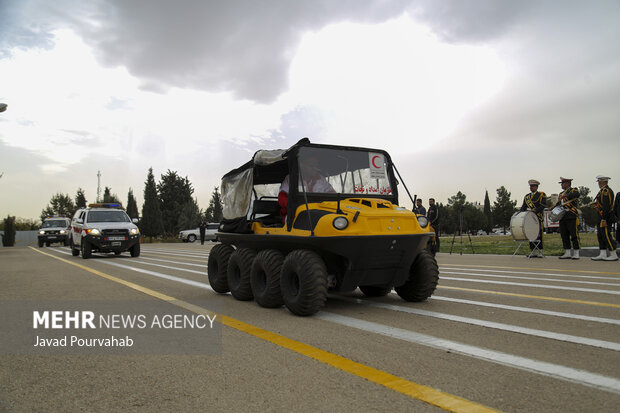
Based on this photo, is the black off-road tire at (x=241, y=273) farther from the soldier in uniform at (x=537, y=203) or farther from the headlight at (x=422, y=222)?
the soldier in uniform at (x=537, y=203)

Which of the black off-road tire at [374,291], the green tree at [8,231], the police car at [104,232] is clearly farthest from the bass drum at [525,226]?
the green tree at [8,231]

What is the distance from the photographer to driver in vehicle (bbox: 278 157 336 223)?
633 cm

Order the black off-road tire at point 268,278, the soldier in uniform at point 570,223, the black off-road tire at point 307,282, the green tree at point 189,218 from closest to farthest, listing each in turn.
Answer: the black off-road tire at point 307,282
the black off-road tire at point 268,278
the soldier in uniform at point 570,223
the green tree at point 189,218

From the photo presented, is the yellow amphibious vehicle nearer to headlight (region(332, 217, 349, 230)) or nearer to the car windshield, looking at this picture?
headlight (region(332, 217, 349, 230))

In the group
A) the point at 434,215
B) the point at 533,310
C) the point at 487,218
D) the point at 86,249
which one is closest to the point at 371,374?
the point at 533,310

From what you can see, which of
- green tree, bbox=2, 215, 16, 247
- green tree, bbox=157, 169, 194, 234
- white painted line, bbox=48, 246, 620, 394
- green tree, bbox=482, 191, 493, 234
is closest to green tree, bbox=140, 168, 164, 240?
green tree, bbox=157, 169, 194, 234

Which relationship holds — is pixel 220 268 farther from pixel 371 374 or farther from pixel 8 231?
pixel 8 231

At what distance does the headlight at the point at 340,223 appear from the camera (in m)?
5.39

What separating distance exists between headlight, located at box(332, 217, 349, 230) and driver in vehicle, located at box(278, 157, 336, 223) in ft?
3.14

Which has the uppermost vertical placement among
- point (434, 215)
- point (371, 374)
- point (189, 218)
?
point (189, 218)

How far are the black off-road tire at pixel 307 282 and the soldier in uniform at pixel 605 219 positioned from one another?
→ 10554 millimetres

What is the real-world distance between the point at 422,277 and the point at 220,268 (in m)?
3.28

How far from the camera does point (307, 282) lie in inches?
213

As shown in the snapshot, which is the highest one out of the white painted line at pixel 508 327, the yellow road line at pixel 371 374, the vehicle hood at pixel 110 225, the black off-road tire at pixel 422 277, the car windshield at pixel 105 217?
the car windshield at pixel 105 217
